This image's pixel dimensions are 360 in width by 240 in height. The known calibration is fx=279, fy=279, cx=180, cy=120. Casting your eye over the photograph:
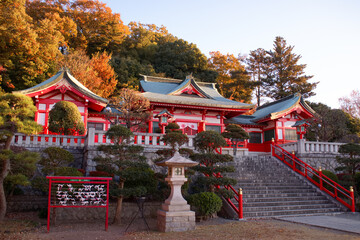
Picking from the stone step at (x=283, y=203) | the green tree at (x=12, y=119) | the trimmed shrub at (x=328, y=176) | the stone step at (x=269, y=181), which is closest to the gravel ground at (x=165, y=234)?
the stone step at (x=283, y=203)

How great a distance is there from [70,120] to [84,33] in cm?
2491

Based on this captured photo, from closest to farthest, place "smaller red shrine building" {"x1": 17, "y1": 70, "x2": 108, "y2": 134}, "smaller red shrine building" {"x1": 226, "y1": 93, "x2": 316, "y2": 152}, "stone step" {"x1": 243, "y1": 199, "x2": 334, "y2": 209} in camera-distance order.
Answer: "stone step" {"x1": 243, "y1": 199, "x2": 334, "y2": 209}, "smaller red shrine building" {"x1": 17, "y1": 70, "x2": 108, "y2": 134}, "smaller red shrine building" {"x1": 226, "y1": 93, "x2": 316, "y2": 152}

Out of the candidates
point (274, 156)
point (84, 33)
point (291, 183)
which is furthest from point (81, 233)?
point (84, 33)

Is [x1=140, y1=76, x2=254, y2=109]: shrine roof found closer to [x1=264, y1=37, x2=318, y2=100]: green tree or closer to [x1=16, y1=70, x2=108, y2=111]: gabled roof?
[x1=16, y1=70, x2=108, y2=111]: gabled roof

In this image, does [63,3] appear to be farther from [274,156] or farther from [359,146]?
[359,146]

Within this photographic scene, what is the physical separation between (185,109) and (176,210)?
43.4 feet

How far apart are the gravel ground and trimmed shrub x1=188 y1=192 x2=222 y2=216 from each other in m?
0.39

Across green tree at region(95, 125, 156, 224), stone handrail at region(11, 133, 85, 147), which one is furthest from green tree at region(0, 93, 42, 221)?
stone handrail at region(11, 133, 85, 147)

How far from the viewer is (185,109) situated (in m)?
21.0

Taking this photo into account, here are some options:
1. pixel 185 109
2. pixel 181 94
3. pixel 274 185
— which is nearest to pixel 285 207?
pixel 274 185

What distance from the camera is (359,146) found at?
12.9m

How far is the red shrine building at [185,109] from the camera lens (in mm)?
17906

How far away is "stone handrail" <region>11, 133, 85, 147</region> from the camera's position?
12.3 meters

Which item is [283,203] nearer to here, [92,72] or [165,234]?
[165,234]
